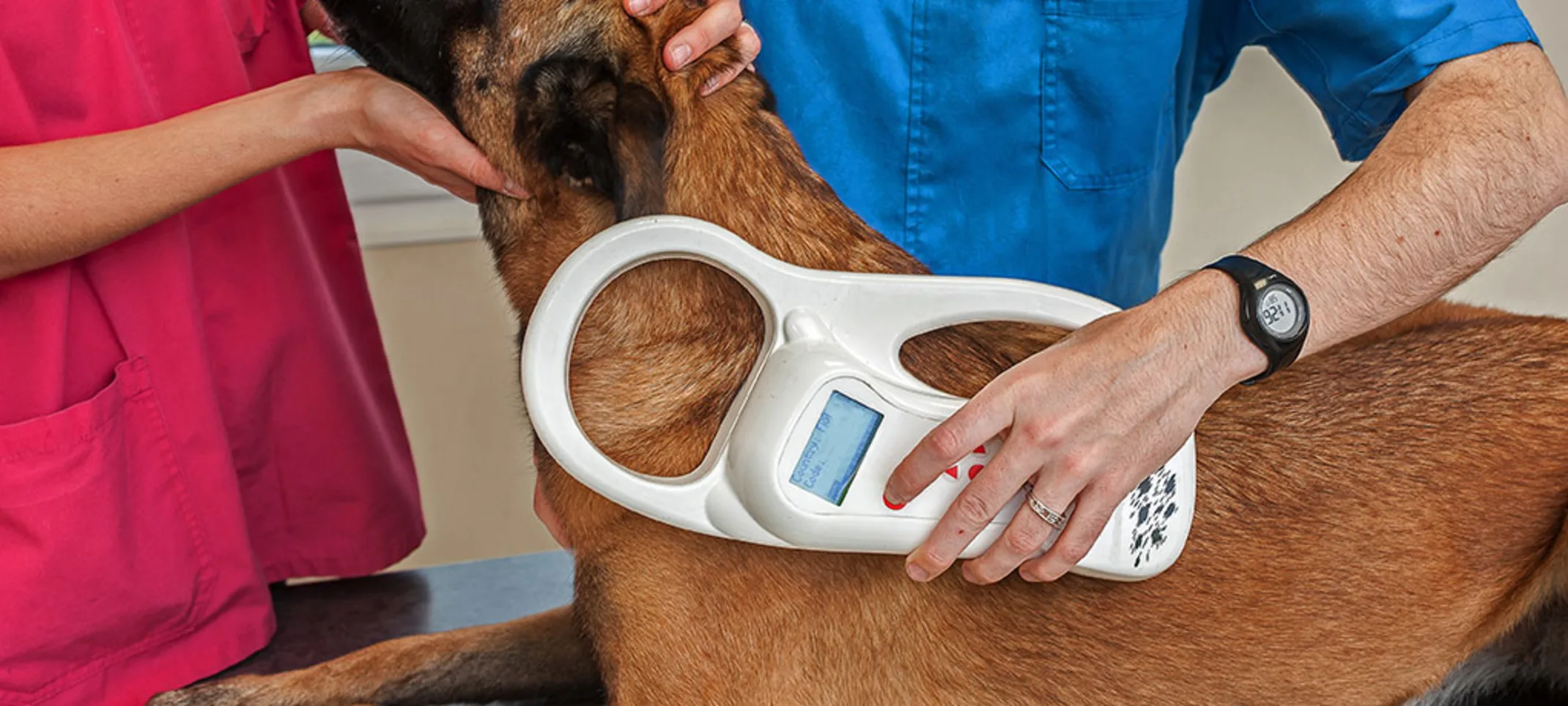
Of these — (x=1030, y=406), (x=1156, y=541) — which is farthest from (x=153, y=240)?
(x=1156, y=541)

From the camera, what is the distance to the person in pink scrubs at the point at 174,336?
1275 mm

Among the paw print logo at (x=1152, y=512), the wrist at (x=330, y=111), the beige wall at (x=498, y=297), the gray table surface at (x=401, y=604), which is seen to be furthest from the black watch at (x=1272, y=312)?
the beige wall at (x=498, y=297)

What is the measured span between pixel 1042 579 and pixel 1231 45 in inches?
36.7

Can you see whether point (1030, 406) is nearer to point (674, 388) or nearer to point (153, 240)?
point (674, 388)

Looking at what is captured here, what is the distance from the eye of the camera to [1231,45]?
1.67 m

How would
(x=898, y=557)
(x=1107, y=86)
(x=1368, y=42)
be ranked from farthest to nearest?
(x=1107, y=86)
(x=1368, y=42)
(x=898, y=557)

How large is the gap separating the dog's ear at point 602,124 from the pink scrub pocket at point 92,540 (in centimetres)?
59

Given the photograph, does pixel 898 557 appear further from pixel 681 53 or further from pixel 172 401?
pixel 172 401

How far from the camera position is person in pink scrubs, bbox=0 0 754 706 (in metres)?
1.28

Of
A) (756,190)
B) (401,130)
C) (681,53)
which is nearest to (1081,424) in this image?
(756,190)

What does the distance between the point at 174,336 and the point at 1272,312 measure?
1243mm

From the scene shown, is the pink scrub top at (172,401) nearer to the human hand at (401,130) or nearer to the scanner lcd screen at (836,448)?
the human hand at (401,130)

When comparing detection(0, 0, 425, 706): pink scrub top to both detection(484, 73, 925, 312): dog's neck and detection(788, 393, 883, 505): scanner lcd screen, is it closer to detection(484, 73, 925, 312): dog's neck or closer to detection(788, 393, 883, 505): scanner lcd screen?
detection(484, 73, 925, 312): dog's neck

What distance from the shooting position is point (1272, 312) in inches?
41.5
